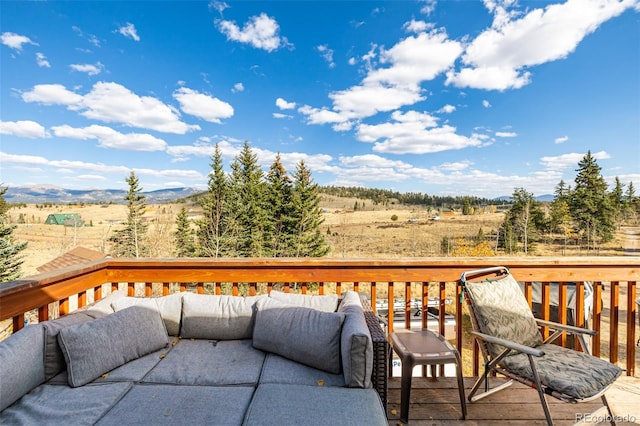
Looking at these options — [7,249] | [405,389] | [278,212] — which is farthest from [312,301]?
[278,212]

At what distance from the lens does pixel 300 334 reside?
6.20ft

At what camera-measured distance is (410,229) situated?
25.8 meters

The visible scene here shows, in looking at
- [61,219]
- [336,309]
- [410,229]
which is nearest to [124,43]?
[336,309]

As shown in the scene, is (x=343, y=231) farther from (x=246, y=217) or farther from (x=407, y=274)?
(x=407, y=274)

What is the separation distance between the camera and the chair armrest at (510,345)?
63.5 inches

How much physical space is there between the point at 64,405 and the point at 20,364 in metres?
0.30

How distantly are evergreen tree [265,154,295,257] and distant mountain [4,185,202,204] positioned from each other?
15.3 feet

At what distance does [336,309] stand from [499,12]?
5498mm

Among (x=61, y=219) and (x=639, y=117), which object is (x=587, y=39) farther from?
(x=61, y=219)

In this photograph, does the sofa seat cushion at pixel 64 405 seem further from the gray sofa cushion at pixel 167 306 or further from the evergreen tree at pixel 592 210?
the evergreen tree at pixel 592 210

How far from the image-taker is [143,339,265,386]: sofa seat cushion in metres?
1.67

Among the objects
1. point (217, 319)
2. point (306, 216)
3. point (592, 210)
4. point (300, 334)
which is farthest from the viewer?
point (592, 210)

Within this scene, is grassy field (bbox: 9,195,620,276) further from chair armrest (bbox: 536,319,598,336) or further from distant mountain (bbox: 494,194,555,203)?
chair armrest (bbox: 536,319,598,336)

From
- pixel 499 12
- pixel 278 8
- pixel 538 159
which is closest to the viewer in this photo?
pixel 499 12
